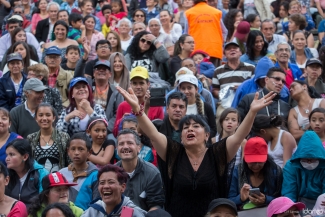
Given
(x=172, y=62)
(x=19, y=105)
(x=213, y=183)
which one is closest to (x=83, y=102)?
(x=19, y=105)

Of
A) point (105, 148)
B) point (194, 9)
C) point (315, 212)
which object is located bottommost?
point (315, 212)

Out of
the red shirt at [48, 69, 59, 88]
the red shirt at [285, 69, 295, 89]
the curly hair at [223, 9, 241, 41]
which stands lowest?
the red shirt at [285, 69, 295, 89]

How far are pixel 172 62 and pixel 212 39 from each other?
2.08 metres

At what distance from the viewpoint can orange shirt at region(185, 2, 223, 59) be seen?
14445 millimetres

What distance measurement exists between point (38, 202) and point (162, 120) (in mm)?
2496

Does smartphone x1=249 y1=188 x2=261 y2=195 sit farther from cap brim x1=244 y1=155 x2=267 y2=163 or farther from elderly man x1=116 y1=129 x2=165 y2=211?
elderly man x1=116 y1=129 x2=165 y2=211

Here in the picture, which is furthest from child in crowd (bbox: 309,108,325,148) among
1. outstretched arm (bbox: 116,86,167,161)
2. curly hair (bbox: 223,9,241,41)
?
curly hair (bbox: 223,9,241,41)

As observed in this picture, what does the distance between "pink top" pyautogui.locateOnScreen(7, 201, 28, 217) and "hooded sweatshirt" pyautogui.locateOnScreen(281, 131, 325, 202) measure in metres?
2.65

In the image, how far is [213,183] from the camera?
25.0 ft

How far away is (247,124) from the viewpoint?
736 cm

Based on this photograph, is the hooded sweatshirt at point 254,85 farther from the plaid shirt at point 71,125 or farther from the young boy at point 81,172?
the young boy at point 81,172

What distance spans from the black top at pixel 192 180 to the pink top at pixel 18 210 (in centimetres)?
151

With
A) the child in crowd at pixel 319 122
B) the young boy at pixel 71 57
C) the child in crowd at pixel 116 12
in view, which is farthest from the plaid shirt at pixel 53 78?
the child in crowd at pixel 116 12

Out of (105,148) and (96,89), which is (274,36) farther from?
(105,148)
